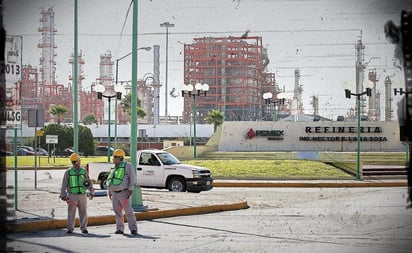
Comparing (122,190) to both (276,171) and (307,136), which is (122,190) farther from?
(307,136)

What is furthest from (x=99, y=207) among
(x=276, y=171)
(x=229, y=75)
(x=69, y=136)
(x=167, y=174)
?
(x=229, y=75)

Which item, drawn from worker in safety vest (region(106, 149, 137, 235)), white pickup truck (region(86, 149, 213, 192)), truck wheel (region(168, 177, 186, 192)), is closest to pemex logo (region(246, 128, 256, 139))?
white pickup truck (region(86, 149, 213, 192))

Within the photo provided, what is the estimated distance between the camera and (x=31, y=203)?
1611 cm

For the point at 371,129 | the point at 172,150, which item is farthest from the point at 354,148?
the point at 172,150

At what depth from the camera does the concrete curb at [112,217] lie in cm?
1188

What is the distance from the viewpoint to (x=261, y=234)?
1141 cm

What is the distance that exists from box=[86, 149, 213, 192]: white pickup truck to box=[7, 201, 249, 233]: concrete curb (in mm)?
4374

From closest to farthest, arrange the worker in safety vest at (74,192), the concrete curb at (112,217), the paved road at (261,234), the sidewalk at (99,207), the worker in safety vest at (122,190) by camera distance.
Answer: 1. the paved road at (261,234)
2. the worker in safety vest at (122,190)
3. the worker in safety vest at (74,192)
4. the concrete curb at (112,217)
5. the sidewalk at (99,207)

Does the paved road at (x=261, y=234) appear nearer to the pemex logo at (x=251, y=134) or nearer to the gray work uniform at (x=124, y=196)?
the gray work uniform at (x=124, y=196)

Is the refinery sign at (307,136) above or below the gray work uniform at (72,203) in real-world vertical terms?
above

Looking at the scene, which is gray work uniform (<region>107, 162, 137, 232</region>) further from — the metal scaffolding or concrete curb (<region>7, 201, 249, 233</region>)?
the metal scaffolding

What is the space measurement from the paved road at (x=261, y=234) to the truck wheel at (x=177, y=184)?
4.74 m

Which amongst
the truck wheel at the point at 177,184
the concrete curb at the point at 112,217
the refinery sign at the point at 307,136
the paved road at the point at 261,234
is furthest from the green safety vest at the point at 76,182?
the refinery sign at the point at 307,136

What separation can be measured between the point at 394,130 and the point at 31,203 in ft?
135
